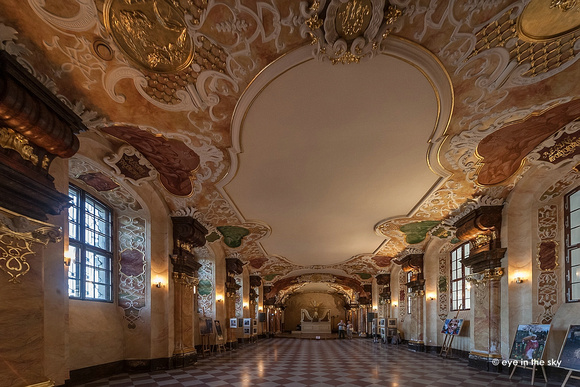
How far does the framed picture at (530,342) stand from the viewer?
7.34 m

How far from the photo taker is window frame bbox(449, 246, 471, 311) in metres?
12.5

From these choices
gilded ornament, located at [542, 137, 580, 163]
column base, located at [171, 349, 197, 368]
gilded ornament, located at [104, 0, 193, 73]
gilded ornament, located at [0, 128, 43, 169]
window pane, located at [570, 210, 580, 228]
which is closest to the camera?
gilded ornament, located at [104, 0, 193, 73]

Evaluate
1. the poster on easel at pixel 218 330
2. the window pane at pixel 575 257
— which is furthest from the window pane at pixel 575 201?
the poster on easel at pixel 218 330

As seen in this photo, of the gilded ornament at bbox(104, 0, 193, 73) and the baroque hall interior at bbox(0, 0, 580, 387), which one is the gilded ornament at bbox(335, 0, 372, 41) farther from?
the gilded ornament at bbox(104, 0, 193, 73)

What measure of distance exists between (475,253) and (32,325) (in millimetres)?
9839

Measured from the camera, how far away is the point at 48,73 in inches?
169

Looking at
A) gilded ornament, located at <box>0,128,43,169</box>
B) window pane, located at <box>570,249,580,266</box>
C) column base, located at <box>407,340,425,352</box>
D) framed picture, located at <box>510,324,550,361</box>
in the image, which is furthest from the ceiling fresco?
column base, located at <box>407,340,425,352</box>

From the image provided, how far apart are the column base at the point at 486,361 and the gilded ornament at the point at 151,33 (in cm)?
946

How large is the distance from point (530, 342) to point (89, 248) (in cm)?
981

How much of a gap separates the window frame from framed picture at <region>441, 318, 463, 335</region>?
56 centimetres

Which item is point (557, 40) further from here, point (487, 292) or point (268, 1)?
point (487, 292)

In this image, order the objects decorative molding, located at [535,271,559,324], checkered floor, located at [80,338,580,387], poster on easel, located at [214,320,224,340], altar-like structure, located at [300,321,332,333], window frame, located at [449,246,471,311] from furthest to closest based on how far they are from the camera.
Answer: altar-like structure, located at [300,321,332,333] → poster on easel, located at [214,320,224,340] → window frame, located at [449,246,471,311] → decorative molding, located at [535,271,559,324] → checkered floor, located at [80,338,580,387]

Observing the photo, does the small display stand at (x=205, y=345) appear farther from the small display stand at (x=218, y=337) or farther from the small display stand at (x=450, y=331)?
the small display stand at (x=450, y=331)

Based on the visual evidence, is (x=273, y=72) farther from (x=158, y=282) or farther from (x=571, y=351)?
(x=571, y=351)
